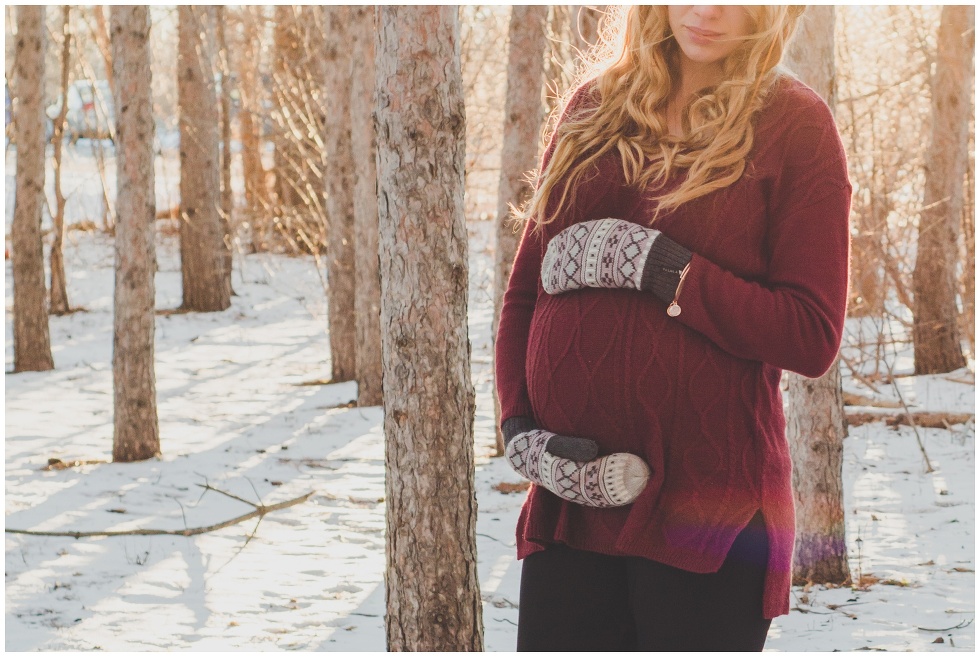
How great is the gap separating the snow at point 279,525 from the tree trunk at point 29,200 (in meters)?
0.44

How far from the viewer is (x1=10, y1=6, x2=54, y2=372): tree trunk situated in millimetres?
10867

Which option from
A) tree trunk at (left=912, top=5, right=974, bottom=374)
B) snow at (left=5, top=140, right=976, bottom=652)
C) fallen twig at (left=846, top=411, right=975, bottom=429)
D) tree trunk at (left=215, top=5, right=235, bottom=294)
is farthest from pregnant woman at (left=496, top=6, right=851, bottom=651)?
tree trunk at (left=215, top=5, right=235, bottom=294)

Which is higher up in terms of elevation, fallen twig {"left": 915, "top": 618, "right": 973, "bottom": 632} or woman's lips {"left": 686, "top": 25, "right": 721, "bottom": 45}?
woman's lips {"left": 686, "top": 25, "right": 721, "bottom": 45}

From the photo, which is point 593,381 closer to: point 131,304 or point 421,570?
point 421,570

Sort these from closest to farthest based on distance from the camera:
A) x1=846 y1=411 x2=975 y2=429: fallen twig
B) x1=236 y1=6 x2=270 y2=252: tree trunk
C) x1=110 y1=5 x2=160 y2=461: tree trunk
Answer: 1. x1=110 y1=5 x2=160 y2=461: tree trunk
2. x1=846 y1=411 x2=975 y2=429: fallen twig
3. x1=236 y1=6 x2=270 y2=252: tree trunk

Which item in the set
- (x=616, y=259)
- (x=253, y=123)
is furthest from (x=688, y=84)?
(x=253, y=123)

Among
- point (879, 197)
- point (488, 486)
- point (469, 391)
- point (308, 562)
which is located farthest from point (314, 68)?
point (469, 391)

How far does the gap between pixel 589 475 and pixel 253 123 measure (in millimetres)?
19825

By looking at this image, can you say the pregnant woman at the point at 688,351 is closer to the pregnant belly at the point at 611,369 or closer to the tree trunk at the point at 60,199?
the pregnant belly at the point at 611,369

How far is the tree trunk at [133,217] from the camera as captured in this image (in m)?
7.20

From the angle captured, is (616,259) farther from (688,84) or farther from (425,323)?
(425,323)

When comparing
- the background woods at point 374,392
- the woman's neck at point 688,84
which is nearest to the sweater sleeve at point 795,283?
the woman's neck at point 688,84

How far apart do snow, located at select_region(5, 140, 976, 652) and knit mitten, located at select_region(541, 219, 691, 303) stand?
111 inches

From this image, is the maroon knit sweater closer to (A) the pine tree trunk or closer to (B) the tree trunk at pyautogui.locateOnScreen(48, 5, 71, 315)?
(A) the pine tree trunk
